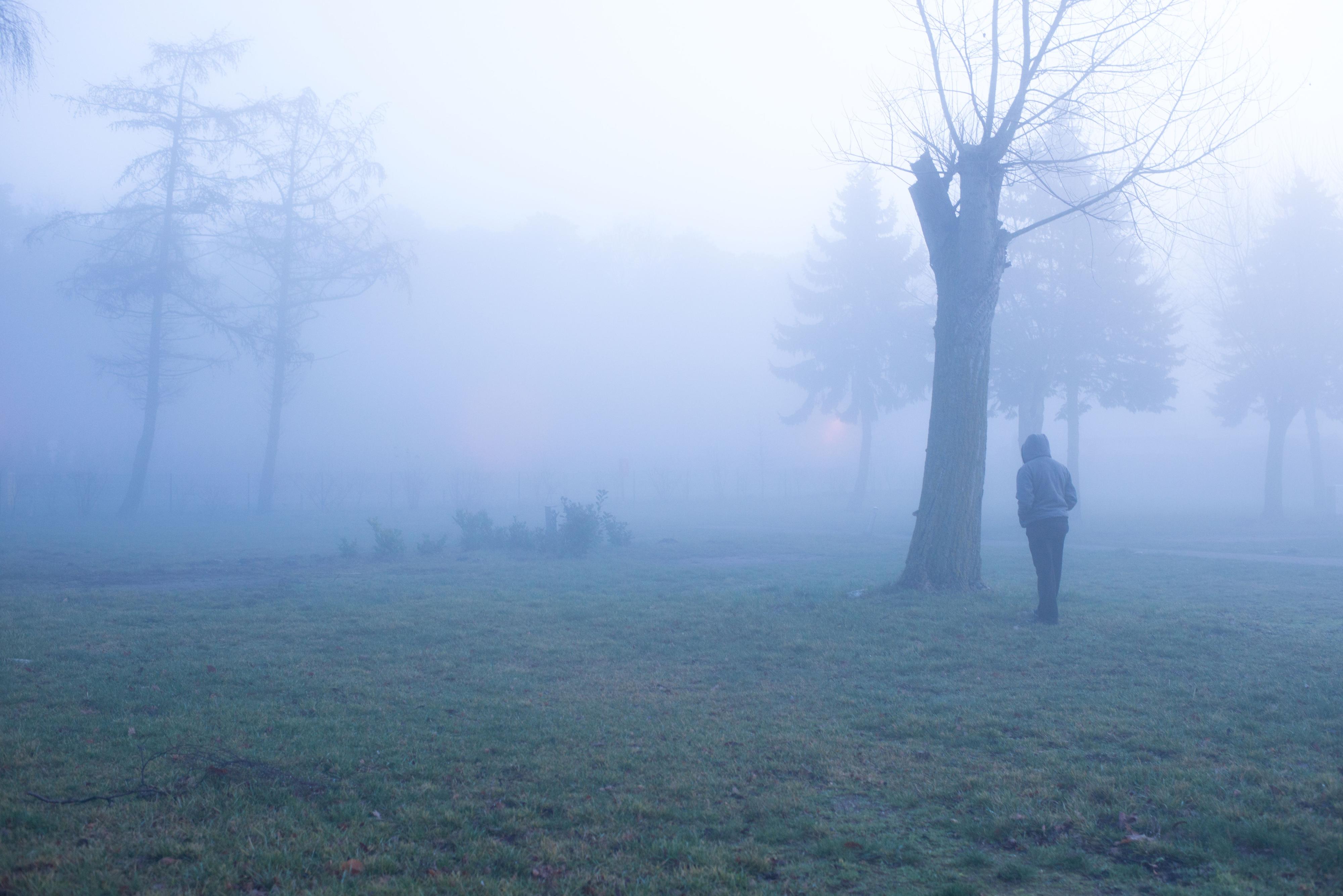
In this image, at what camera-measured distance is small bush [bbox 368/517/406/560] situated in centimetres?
1662

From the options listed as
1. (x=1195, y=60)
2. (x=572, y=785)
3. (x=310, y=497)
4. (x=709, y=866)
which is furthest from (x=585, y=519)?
(x=310, y=497)

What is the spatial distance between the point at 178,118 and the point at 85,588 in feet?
65.9

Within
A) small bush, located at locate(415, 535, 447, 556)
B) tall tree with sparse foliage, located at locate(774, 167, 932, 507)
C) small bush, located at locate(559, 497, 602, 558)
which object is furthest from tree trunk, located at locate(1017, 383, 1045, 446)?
small bush, located at locate(415, 535, 447, 556)

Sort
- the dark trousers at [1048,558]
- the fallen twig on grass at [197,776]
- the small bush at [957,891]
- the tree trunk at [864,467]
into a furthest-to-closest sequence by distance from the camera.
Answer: the tree trunk at [864,467] < the dark trousers at [1048,558] < the fallen twig on grass at [197,776] < the small bush at [957,891]

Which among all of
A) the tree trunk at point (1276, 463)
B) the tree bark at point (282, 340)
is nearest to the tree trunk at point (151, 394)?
the tree bark at point (282, 340)

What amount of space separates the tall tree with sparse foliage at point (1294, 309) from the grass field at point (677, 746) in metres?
20.5

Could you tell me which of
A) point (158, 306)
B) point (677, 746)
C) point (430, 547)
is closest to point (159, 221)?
point (158, 306)

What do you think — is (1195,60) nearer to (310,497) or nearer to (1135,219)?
(1135,219)

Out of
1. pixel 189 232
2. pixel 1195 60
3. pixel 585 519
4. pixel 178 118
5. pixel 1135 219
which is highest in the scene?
pixel 178 118

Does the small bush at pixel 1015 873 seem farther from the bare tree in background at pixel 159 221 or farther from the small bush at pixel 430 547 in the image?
the bare tree in background at pixel 159 221

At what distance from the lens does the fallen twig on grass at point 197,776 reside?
4133 millimetres

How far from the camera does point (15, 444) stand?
1773 inches

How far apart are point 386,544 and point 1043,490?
11714 mm

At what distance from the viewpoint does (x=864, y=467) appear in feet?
112
